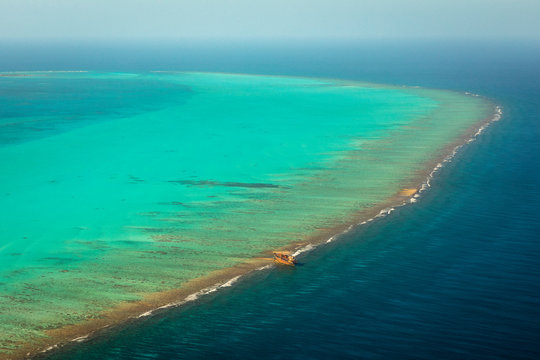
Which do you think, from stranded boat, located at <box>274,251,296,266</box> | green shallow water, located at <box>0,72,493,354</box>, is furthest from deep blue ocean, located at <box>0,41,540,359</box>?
green shallow water, located at <box>0,72,493,354</box>

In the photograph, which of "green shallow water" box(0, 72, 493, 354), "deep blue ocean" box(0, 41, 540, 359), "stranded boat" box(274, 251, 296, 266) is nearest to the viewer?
"deep blue ocean" box(0, 41, 540, 359)

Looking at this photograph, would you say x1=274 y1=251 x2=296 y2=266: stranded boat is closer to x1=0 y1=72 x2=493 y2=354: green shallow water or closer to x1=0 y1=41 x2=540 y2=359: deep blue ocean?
x1=0 y1=41 x2=540 y2=359: deep blue ocean

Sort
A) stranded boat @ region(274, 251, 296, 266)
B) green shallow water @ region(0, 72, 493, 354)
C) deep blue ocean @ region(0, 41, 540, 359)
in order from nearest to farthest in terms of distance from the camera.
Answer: deep blue ocean @ region(0, 41, 540, 359) → green shallow water @ region(0, 72, 493, 354) → stranded boat @ region(274, 251, 296, 266)

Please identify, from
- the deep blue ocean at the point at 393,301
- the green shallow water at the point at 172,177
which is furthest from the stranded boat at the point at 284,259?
the green shallow water at the point at 172,177

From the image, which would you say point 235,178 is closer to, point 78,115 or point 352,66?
point 78,115

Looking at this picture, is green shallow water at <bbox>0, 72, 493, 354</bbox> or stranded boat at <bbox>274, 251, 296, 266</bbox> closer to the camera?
green shallow water at <bbox>0, 72, 493, 354</bbox>

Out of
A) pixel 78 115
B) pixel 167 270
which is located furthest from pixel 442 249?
pixel 78 115

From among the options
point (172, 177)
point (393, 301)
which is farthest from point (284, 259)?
point (172, 177)

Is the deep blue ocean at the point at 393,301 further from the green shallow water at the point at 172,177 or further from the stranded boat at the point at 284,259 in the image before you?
the green shallow water at the point at 172,177

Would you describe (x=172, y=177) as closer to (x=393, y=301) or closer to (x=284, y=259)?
(x=284, y=259)
